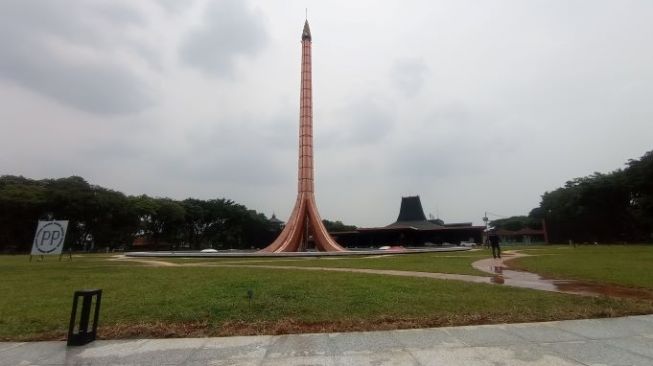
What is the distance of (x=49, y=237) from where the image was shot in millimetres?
18594

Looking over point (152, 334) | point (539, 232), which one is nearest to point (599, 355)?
point (152, 334)

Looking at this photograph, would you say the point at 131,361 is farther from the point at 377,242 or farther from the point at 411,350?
the point at 377,242

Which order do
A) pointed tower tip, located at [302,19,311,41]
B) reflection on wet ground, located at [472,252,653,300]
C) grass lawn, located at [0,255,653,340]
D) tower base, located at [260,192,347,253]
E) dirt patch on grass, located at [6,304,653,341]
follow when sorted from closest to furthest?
dirt patch on grass, located at [6,304,653,341]
grass lawn, located at [0,255,653,340]
reflection on wet ground, located at [472,252,653,300]
tower base, located at [260,192,347,253]
pointed tower tip, located at [302,19,311,41]

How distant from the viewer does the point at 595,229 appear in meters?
48.5

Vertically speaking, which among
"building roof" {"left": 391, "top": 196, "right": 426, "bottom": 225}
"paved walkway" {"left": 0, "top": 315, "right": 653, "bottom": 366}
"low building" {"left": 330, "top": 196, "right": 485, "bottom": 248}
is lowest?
"paved walkway" {"left": 0, "top": 315, "right": 653, "bottom": 366}

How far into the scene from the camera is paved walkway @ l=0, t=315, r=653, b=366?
4.07m

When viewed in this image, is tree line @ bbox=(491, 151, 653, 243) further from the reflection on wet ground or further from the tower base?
the reflection on wet ground

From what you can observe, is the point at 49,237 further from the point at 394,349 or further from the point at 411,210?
the point at 411,210

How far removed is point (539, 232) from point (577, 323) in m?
65.9

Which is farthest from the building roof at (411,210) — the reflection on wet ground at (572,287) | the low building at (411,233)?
the reflection on wet ground at (572,287)

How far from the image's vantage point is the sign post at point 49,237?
59.7 feet

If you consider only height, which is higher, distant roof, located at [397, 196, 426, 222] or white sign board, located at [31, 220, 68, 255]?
distant roof, located at [397, 196, 426, 222]

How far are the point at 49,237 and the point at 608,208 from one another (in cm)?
5283

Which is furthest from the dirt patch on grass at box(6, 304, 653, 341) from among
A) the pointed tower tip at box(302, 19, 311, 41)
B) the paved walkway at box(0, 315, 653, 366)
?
the pointed tower tip at box(302, 19, 311, 41)
